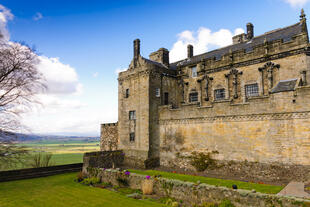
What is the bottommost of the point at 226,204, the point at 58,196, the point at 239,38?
the point at 58,196

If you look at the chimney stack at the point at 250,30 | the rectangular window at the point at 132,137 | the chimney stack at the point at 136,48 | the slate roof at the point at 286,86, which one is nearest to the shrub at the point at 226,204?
the slate roof at the point at 286,86

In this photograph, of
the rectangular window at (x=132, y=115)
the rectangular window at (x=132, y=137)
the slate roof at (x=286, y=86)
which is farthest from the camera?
the rectangular window at (x=132, y=115)

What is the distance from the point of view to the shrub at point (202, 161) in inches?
796

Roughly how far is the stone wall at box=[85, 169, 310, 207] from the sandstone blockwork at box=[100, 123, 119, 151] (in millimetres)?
14109

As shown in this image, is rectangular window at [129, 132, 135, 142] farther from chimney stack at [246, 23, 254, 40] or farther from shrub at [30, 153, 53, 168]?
chimney stack at [246, 23, 254, 40]

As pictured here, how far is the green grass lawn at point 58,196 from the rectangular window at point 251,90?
15612 millimetres

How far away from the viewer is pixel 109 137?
31.4 meters

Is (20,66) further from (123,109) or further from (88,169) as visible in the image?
(123,109)

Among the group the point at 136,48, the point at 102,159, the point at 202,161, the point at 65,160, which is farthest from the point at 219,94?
the point at 65,160

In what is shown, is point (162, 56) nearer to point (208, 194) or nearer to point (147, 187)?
point (147, 187)

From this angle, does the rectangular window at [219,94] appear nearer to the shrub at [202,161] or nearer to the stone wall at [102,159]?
the shrub at [202,161]

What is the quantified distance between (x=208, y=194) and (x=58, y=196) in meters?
10.2

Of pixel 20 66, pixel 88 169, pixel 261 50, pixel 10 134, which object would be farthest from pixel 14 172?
pixel 261 50

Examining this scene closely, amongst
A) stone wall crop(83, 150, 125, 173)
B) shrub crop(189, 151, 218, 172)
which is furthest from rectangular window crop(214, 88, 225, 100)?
stone wall crop(83, 150, 125, 173)
